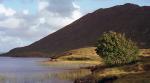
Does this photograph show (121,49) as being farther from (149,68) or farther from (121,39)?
(149,68)

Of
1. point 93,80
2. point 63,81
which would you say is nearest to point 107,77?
point 93,80

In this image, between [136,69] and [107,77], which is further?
[136,69]

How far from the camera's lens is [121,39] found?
4710 inches

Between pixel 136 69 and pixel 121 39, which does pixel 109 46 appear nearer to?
pixel 121 39

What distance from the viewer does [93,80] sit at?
3022 inches

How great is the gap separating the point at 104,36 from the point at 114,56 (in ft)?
19.9

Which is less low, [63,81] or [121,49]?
[121,49]

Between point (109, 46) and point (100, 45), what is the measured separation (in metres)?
2.94

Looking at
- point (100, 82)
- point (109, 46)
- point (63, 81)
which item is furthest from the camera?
point (109, 46)

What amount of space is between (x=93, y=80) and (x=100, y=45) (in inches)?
1615

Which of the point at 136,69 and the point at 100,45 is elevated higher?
the point at 100,45

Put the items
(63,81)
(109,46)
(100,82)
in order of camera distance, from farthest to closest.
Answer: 1. (109,46)
2. (63,81)
3. (100,82)

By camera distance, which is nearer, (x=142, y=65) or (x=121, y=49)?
(x=142, y=65)

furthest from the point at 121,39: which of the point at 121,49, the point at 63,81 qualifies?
the point at 63,81
